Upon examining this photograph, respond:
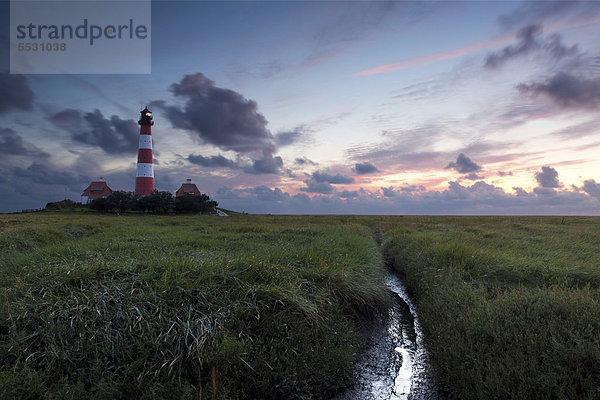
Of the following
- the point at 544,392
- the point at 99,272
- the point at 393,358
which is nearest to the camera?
the point at 544,392

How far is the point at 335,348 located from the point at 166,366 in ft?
9.00

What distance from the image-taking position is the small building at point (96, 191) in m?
67.9

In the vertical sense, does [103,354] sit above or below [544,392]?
above

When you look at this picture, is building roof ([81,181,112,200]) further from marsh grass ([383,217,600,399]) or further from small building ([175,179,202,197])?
marsh grass ([383,217,600,399])

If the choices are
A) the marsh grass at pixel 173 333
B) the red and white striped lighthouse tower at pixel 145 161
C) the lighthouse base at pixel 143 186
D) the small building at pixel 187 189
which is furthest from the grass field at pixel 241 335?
the small building at pixel 187 189

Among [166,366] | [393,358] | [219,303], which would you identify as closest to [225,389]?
[166,366]

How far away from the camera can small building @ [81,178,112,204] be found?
2675 inches

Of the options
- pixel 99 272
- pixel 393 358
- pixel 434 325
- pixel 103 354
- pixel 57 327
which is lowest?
pixel 393 358

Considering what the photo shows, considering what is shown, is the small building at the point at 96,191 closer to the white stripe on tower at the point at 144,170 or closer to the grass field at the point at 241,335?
the white stripe on tower at the point at 144,170

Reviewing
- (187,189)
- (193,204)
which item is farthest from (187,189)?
(193,204)

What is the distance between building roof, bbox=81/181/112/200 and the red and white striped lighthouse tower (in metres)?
20.5

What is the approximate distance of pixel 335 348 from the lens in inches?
218

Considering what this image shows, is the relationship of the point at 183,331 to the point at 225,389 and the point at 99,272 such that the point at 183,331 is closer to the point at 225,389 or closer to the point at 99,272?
the point at 225,389

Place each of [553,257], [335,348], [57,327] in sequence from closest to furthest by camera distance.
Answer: [57,327], [335,348], [553,257]
